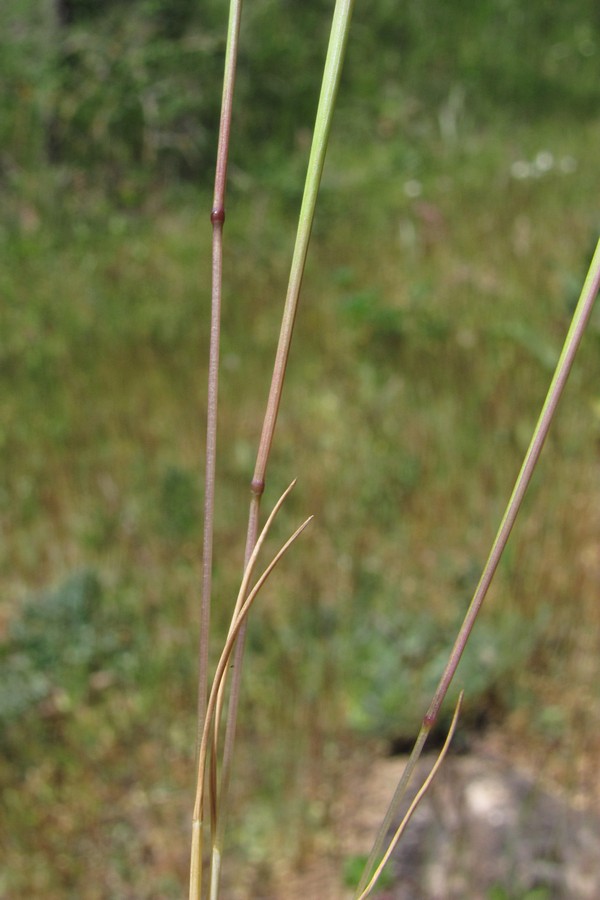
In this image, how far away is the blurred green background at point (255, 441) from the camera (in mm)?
1595

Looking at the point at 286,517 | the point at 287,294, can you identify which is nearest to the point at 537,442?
the point at 287,294

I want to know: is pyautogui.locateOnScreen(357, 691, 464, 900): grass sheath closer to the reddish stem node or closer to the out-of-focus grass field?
the reddish stem node

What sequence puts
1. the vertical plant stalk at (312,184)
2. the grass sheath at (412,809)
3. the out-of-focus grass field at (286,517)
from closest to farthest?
the vertical plant stalk at (312,184), the grass sheath at (412,809), the out-of-focus grass field at (286,517)

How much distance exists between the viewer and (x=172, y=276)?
3.33 m

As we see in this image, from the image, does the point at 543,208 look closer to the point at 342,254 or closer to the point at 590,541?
the point at 342,254

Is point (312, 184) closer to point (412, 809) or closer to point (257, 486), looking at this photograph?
point (257, 486)

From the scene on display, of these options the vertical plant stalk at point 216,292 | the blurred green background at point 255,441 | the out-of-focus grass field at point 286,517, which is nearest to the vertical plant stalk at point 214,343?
the vertical plant stalk at point 216,292

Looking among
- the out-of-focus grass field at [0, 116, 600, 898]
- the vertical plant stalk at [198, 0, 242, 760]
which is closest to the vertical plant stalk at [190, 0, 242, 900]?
the vertical plant stalk at [198, 0, 242, 760]

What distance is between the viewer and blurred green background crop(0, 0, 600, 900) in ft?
5.23

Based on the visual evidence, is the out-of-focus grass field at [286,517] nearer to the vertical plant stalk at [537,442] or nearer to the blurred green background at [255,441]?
the blurred green background at [255,441]

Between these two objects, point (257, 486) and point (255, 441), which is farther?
point (255, 441)

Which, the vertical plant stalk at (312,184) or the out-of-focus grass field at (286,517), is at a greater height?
the vertical plant stalk at (312,184)

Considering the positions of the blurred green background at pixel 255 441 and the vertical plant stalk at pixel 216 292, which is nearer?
the vertical plant stalk at pixel 216 292

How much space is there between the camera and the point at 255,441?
7.86 ft
